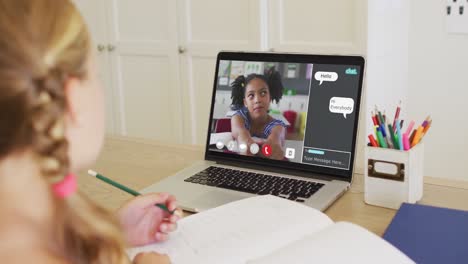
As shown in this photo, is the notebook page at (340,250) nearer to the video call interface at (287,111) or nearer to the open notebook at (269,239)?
the open notebook at (269,239)

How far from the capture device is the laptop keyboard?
1177mm

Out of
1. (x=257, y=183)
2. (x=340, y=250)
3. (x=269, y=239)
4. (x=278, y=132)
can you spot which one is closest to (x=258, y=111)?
(x=278, y=132)

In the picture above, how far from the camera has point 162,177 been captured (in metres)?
1.35

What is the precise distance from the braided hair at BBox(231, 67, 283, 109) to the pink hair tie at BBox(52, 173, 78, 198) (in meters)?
0.76

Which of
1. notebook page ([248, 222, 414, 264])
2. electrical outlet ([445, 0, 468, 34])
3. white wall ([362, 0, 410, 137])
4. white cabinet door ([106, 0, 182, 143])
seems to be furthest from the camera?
white cabinet door ([106, 0, 182, 143])

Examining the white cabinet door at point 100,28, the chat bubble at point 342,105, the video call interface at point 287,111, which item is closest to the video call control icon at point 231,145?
the video call interface at point 287,111

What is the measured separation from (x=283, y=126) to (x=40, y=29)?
2.65 feet

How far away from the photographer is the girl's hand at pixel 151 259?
2.75ft

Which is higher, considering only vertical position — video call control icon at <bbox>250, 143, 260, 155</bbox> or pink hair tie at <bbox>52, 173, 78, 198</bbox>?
pink hair tie at <bbox>52, 173, 78, 198</bbox>

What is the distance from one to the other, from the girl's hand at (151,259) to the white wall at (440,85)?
6.10 ft

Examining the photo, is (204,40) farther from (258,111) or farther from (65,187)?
(65,187)

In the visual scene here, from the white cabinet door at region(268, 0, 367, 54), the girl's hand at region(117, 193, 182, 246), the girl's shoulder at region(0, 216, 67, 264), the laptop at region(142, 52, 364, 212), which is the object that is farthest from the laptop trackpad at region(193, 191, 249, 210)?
the white cabinet door at region(268, 0, 367, 54)

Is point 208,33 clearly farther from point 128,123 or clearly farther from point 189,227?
point 189,227

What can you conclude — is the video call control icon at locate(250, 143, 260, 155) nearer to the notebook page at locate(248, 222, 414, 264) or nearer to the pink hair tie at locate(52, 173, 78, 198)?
the notebook page at locate(248, 222, 414, 264)
